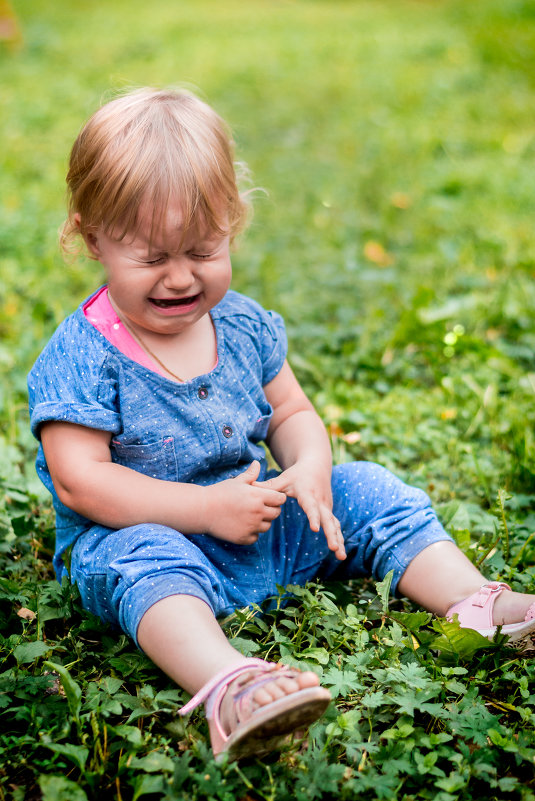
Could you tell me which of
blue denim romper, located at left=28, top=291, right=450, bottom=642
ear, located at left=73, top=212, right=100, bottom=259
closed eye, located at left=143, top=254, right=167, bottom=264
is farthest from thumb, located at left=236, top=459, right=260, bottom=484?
ear, located at left=73, top=212, right=100, bottom=259

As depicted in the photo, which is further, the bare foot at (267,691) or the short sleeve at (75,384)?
the short sleeve at (75,384)

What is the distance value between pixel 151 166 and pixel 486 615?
3.93 ft

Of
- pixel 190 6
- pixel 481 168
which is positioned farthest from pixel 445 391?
pixel 190 6

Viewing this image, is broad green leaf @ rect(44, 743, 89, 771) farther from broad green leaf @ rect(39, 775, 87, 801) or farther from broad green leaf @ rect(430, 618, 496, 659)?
broad green leaf @ rect(430, 618, 496, 659)

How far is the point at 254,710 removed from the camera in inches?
57.3

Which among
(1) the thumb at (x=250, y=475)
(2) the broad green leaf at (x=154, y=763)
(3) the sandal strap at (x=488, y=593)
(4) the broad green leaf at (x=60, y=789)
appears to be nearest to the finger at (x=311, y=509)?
(1) the thumb at (x=250, y=475)

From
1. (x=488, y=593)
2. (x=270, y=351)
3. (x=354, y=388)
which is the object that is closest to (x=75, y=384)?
(x=270, y=351)

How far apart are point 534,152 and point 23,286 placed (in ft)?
12.0

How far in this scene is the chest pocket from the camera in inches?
76.4

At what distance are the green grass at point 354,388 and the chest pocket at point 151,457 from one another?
0.34 m

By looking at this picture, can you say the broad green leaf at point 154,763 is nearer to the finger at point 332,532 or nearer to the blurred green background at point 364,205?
the finger at point 332,532

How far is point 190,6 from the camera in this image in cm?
1421

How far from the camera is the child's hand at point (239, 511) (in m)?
1.87

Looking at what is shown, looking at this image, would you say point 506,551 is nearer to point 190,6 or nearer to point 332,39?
point 332,39
